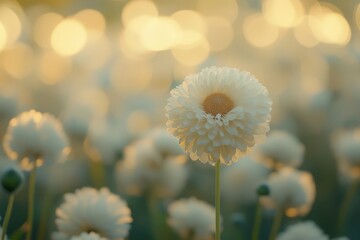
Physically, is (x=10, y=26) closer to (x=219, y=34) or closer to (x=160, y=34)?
(x=160, y=34)

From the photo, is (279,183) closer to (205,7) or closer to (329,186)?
(329,186)

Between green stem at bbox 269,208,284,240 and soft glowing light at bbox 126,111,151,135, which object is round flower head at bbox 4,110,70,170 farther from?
soft glowing light at bbox 126,111,151,135

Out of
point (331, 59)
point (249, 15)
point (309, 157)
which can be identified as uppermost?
point (249, 15)

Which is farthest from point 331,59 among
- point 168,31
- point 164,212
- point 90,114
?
point 168,31

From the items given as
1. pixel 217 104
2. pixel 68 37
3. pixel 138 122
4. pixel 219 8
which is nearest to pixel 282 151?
pixel 217 104

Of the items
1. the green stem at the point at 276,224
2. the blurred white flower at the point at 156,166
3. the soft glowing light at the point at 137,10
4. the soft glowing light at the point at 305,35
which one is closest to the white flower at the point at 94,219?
the green stem at the point at 276,224

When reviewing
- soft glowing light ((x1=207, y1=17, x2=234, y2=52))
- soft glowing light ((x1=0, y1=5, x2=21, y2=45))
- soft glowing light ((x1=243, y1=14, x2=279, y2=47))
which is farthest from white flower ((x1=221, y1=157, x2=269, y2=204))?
soft glowing light ((x1=0, y1=5, x2=21, y2=45))
